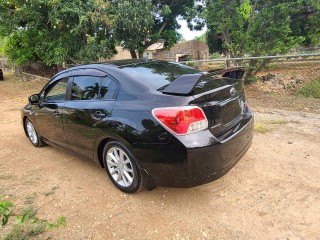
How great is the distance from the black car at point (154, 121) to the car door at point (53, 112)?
4 cm

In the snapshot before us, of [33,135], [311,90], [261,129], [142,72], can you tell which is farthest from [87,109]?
[311,90]

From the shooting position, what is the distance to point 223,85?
3002mm

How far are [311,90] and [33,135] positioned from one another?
750cm

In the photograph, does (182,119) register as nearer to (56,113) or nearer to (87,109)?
(87,109)

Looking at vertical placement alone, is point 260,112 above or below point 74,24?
below

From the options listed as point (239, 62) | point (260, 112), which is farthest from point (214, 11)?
point (260, 112)

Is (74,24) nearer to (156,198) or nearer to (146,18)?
(146,18)

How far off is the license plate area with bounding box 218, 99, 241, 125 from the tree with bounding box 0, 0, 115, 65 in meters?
8.23

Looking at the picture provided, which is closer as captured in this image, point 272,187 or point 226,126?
point 226,126

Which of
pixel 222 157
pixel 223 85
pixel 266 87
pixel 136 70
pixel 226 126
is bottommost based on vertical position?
pixel 266 87

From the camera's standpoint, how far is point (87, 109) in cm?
326

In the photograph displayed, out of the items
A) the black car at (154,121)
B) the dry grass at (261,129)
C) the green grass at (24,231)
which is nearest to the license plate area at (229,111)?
the black car at (154,121)

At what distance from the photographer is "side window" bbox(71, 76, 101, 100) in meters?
3.30

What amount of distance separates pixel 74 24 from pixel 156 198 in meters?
9.32
